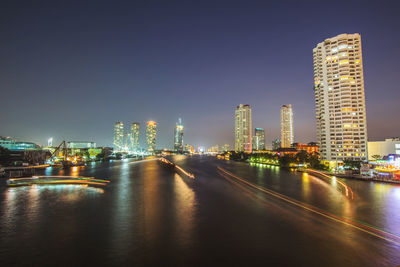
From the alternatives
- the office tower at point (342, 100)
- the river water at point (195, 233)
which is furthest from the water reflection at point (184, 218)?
the office tower at point (342, 100)

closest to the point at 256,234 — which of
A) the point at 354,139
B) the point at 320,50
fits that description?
the point at 354,139

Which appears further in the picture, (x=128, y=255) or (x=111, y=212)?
(x=111, y=212)

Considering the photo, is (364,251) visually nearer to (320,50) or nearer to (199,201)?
(199,201)

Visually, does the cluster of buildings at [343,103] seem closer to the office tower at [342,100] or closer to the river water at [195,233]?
the office tower at [342,100]

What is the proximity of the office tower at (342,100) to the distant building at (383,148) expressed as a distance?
190cm

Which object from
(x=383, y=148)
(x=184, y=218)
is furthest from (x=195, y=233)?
(x=383, y=148)

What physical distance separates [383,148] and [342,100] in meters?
23.0

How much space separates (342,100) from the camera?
8594 centimetres

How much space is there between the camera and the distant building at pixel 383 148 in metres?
69.9

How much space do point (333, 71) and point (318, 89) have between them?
10004 millimetres

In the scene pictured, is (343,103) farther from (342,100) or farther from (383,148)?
(383,148)

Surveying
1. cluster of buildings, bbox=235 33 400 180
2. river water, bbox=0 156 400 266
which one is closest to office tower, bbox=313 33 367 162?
cluster of buildings, bbox=235 33 400 180

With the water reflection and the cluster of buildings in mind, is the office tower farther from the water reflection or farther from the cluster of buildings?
the water reflection

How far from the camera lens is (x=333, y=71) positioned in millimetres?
89250
